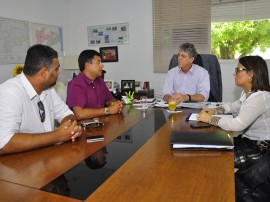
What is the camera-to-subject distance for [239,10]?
3631 millimetres

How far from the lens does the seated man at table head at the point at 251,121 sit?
4.45 feet

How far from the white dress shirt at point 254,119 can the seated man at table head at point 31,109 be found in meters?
0.94

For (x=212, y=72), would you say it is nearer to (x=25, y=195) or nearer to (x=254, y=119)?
(x=254, y=119)

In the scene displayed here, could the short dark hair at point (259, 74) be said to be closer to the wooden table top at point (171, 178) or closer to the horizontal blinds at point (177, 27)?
the wooden table top at point (171, 178)

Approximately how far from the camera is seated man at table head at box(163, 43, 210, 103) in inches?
105

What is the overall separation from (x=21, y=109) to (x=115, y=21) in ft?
11.1

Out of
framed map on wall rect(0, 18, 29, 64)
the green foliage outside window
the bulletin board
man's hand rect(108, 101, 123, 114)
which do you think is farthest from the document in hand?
the bulletin board

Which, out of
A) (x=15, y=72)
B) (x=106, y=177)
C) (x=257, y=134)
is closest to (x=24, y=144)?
(x=106, y=177)

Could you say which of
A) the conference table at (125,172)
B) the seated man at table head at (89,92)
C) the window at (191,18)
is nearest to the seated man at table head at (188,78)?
the seated man at table head at (89,92)

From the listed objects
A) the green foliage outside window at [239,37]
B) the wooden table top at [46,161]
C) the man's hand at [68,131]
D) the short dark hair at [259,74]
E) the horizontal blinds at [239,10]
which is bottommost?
the wooden table top at [46,161]

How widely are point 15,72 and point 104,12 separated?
1.93m

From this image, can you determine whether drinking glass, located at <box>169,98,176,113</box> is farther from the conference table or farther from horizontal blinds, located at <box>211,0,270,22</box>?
horizontal blinds, located at <box>211,0,270,22</box>

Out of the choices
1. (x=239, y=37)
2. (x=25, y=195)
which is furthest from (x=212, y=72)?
(x=25, y=195)

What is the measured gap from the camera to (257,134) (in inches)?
66.7
